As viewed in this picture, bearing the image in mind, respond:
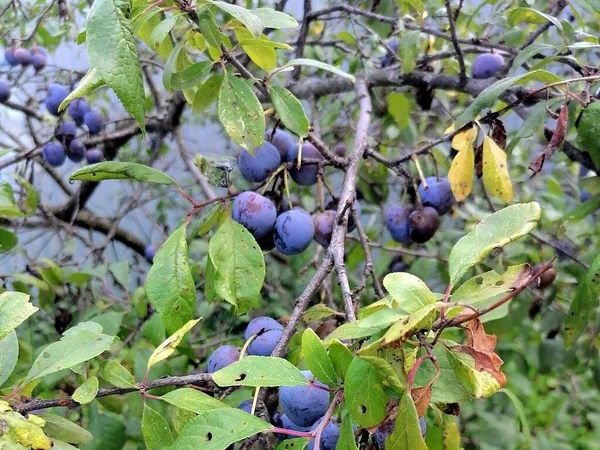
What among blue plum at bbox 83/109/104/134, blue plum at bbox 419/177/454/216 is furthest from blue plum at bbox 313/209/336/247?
blue plum at bbox 83/109/104/134

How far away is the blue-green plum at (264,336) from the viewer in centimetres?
69

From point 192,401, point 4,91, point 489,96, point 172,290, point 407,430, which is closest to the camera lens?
point 407,430

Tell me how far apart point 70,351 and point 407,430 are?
327mm

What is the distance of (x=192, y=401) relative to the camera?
53 cm

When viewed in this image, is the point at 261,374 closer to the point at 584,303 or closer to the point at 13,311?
the point at 13,311

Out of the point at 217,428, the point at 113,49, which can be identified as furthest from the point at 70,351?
the point at 113,49

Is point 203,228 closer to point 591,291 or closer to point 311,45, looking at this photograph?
point 591,291

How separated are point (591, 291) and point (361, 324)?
1.89 feet

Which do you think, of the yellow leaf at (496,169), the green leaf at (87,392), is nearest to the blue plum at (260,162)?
the yellow leaf at (496,169)

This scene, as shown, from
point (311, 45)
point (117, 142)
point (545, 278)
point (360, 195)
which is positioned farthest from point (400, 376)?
point (117, 142)

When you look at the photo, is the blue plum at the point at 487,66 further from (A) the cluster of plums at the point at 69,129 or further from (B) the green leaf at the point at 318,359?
(A) the cluster of plums at the point at 69,129

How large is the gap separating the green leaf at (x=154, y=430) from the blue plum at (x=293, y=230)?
13.1 inches

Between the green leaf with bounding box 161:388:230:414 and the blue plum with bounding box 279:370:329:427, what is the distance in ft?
0.25

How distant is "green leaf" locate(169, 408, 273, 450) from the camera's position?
45 cm
